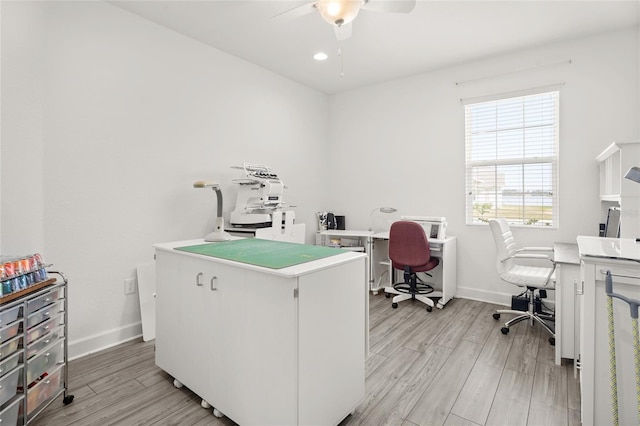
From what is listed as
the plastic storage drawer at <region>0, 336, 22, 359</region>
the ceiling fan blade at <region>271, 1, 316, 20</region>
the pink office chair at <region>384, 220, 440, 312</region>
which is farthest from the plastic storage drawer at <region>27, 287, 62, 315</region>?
the pink office chair at <region>384, 220, 440, 312</region>

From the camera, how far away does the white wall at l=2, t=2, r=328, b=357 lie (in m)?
2.24

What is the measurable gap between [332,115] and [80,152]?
11.7 ft

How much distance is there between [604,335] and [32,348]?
117 inches

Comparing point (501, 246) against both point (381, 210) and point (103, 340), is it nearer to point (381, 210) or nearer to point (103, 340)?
point (381, 210)

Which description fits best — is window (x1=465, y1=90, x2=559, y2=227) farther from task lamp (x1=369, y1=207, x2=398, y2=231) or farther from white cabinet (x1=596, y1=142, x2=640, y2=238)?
white cabinet (x1=596, y1=142, x2=640, y2=238)

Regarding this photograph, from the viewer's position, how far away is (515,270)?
3.14 meters

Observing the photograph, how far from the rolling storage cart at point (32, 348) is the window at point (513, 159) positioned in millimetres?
4090

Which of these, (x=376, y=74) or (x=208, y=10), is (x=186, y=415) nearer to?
(x=208, y=10)

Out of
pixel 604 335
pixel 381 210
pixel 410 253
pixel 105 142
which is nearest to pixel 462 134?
pixel 381 210

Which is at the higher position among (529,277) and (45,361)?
(529,277)

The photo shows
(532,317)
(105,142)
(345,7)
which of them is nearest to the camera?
(345,7)

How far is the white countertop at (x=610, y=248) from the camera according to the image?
4.90 feet

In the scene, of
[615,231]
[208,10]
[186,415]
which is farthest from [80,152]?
[615,231]

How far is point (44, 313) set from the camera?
1.82 m
